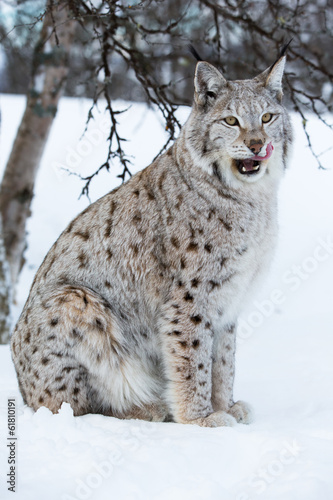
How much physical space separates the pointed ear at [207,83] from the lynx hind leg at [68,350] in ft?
4.48

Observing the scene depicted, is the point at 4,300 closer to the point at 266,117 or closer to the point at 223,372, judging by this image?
the point at 223,372

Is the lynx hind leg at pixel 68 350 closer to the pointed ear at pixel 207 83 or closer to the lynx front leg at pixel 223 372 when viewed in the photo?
the lynx front leg at pixel 223 372

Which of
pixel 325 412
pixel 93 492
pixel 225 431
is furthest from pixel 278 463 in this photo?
pixel 325 412

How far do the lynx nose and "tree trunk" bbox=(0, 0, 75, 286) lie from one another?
384 centimetres

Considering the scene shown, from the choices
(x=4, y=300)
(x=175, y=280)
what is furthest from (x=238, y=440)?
(x=4, y=300)

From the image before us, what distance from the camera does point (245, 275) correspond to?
3695 mm

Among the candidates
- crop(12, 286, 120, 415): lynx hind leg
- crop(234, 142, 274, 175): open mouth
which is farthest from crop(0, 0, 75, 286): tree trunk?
crop(12, 286, 120, 415): lynx hind leg

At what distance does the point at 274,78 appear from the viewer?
12.5 ft

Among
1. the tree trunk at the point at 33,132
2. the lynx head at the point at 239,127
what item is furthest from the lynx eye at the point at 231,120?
Result: the tree trunk at the point at 33,132

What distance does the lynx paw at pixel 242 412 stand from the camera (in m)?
3.85

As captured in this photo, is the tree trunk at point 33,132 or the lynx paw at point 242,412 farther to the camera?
the tree trunk at point 33,132

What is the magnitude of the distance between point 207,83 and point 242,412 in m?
2.02

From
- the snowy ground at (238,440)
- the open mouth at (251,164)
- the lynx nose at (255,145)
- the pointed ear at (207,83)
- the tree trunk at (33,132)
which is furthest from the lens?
the tree trunk at (33,132)

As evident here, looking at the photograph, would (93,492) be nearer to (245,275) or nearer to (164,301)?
(164,301)
